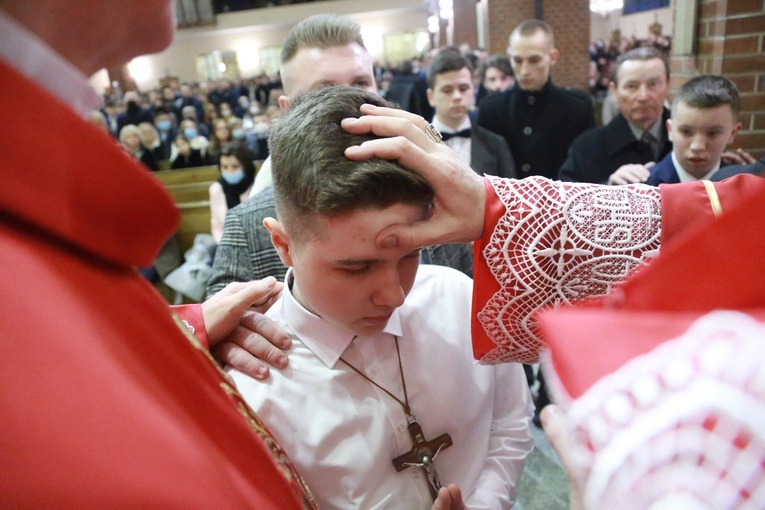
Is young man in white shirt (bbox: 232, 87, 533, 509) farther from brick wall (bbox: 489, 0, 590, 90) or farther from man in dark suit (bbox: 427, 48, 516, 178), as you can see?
brick wall (bbox: 489, 0, 590, 90)

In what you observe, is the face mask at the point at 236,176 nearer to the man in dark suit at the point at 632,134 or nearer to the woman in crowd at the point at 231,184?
the woman in crowd at the point at 231,184

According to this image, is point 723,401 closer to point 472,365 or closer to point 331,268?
point 331,268

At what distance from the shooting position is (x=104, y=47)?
1.84 feet

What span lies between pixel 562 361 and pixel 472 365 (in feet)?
2.67

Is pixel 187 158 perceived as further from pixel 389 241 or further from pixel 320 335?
pixel 389 241

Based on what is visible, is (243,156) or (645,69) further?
(243,156)

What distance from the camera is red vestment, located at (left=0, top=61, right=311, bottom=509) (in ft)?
1.38

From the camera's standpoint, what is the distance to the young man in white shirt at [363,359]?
41.5 inches

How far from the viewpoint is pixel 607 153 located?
2.85 meters

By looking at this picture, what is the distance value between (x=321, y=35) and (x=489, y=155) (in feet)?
4.54

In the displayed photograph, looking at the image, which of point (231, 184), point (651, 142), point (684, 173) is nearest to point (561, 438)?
point (684, 173)

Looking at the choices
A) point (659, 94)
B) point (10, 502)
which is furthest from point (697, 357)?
point (659, 94)

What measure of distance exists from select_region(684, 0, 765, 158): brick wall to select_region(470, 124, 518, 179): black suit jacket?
112 centimetres

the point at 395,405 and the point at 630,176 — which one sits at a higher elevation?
the point at 630,176
